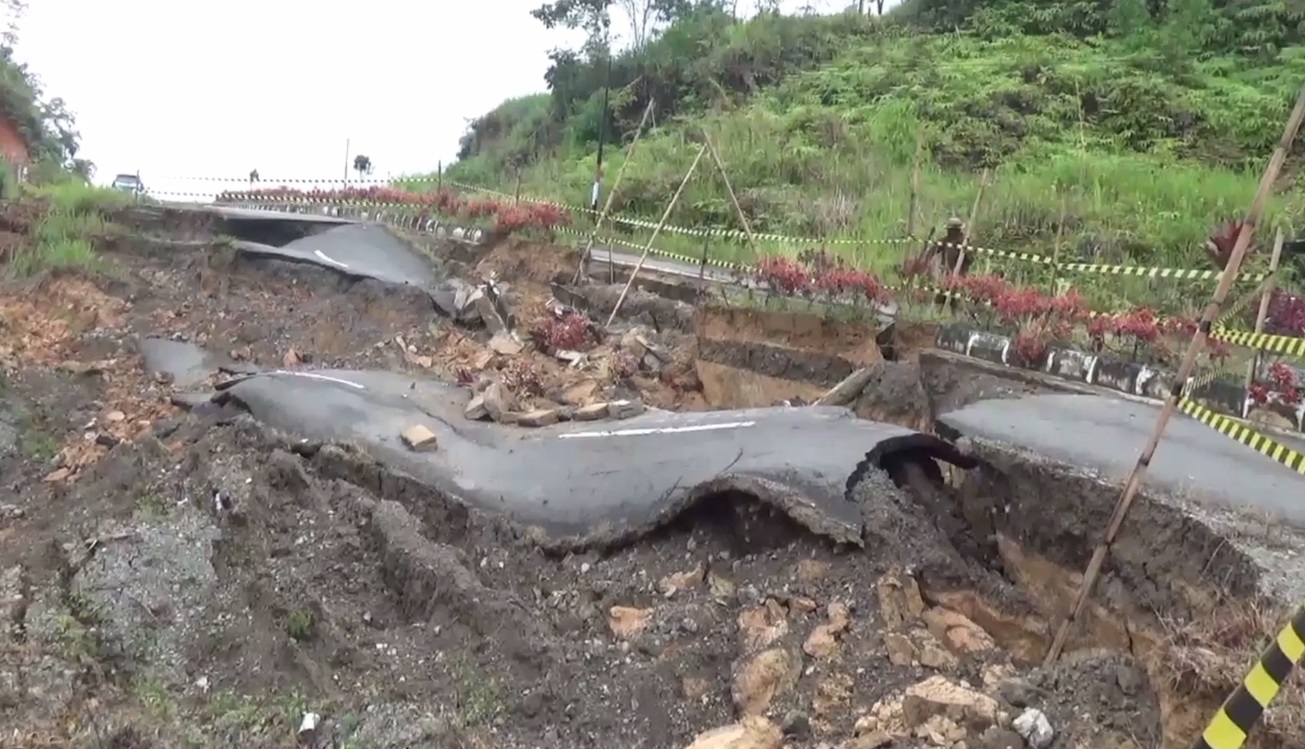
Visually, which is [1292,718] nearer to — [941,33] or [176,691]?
[176,691]

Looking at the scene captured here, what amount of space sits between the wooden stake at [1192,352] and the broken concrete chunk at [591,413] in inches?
160

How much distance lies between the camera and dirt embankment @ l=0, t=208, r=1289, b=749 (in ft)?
13.5

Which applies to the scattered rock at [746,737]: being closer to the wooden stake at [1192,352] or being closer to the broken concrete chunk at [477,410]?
the wooden stake at [1192,352]

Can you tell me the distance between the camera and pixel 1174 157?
49.9 ft

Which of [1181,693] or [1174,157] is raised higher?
[1174,157]

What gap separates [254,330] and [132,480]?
4.73 metres

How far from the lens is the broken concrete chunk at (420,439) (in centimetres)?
731

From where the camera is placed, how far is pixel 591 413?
7.81 metres

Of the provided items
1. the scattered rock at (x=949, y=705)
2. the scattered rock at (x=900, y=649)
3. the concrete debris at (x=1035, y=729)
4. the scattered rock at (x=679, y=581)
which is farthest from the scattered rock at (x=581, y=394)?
the concrete debris at (x=1035, y=729)

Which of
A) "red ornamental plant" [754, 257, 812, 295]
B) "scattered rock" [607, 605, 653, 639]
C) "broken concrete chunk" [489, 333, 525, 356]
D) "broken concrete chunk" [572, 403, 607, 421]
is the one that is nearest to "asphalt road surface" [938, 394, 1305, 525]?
"scattered rock" [607, 605, 653, 639]

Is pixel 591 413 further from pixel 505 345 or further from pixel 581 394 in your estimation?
pixel 505 345

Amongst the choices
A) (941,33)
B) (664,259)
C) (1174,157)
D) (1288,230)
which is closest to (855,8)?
(941,33)

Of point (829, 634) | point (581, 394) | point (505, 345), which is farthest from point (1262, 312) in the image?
point (505, 345)

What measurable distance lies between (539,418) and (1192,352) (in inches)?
191
